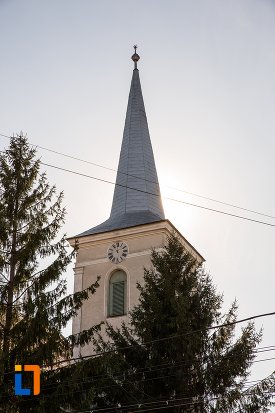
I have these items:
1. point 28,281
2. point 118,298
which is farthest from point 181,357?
point 118,298

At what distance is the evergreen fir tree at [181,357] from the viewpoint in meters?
19.6

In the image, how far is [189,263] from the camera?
906 inches

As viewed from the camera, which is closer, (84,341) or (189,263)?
(84,341)

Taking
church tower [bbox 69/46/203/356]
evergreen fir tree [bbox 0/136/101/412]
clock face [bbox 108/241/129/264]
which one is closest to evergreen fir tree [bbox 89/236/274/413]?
evergreen fir tree [bbox 0/136/101/412]

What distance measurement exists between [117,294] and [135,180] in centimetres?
681

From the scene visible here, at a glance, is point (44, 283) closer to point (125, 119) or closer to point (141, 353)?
point (141, 353)

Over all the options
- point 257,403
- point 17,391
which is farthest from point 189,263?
point 17,391

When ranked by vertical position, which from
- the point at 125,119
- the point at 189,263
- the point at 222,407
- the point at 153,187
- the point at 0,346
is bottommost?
the point at 222,407

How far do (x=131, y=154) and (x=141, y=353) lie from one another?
736 inches

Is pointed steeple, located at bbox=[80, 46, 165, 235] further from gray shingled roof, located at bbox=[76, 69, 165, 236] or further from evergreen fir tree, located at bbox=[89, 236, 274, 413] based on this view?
evergreen fir tree, located at bbox=[89, 236, 274, 413]

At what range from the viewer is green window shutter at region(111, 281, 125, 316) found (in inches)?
1255

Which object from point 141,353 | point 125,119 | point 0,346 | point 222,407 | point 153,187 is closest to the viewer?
point 0,346

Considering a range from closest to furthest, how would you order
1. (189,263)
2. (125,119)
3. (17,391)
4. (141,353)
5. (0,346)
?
A: (17,391) < (0,346) < (141,353) < (189,263) < (125,119)

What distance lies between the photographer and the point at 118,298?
32.4 m
